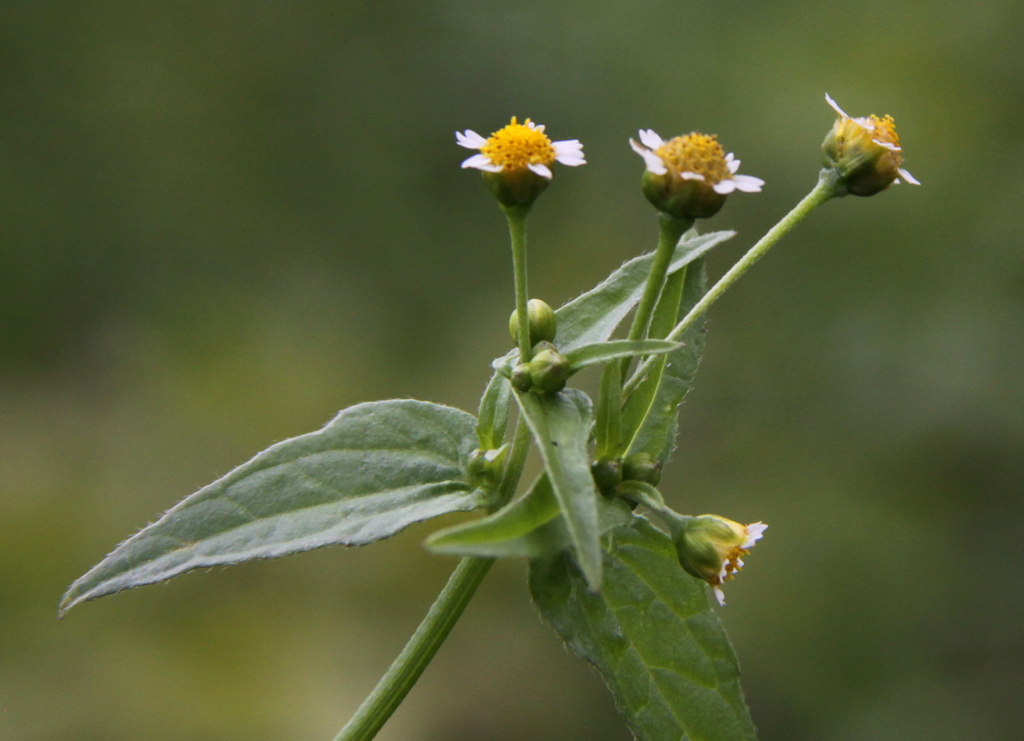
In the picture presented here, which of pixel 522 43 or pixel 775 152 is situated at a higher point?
pixel 522 43

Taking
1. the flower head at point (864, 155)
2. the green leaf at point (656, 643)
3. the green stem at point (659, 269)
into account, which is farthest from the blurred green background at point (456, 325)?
the green stem at point (659, 269)

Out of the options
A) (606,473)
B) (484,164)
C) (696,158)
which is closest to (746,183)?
(696,158)

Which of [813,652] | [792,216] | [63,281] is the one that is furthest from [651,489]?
[63,281]

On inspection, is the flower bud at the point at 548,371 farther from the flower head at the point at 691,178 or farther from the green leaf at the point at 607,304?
the flower head at the point at 691,178

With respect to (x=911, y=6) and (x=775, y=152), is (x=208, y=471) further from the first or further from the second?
(x=911, y=6)

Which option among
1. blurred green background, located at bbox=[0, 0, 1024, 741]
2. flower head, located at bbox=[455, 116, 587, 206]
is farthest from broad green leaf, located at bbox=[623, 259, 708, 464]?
blurred green background, located at bbox=[0, 0, 1024, 741]

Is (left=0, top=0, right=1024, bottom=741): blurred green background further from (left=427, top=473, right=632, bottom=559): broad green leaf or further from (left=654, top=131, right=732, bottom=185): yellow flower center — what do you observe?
(left=427, top=473, right=632, bottom=559): broad green leaf
